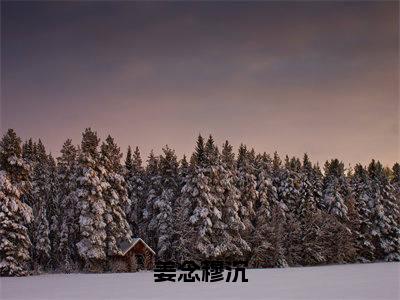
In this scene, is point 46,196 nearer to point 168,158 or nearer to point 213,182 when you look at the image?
point 168,158

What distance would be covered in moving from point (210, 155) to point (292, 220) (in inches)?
599

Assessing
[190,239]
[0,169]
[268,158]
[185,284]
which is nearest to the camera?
[185,284]

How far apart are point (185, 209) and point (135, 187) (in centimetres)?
1075

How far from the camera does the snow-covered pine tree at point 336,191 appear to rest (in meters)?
73.0

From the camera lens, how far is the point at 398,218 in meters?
77.9

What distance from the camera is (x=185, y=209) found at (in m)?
58.0

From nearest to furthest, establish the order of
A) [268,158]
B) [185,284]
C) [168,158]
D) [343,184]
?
[185,284], [168,158], [268,158], [343,184]

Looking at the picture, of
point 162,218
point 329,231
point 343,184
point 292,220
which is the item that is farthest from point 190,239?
point 343,184

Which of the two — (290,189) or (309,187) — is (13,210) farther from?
(309,187)

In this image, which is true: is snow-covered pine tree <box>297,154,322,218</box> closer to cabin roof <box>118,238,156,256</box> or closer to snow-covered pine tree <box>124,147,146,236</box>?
snow-covered pine tree <box>124,147,146,236</box>

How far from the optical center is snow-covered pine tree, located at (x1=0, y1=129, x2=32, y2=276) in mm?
47406

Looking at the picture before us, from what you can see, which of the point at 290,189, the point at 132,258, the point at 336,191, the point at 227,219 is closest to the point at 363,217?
the point at 336,191

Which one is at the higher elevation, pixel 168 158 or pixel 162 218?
pixel 168 158

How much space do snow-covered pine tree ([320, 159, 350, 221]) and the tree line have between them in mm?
190
